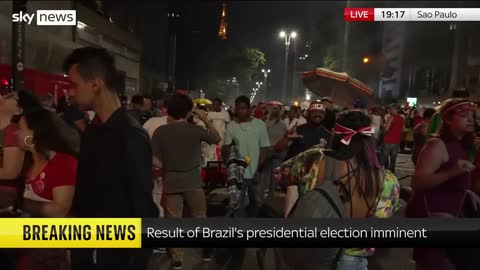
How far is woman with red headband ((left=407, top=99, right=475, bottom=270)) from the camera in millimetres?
3311

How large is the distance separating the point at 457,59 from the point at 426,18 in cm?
5351

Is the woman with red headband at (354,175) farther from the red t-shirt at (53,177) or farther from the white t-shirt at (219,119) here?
the white t-shirt at (219,119)

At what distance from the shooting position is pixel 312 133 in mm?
6887

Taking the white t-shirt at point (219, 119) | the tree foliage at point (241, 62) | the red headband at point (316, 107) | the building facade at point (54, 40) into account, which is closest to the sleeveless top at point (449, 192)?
the red headband at point (316, 107)

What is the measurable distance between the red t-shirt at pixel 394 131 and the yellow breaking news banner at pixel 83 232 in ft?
37.5

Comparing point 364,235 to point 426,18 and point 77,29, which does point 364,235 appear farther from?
point 77,29

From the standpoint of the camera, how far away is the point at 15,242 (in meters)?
1.54

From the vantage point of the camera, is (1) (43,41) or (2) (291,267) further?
(1) (43,41)

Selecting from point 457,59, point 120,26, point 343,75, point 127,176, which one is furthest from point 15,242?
point 457,59

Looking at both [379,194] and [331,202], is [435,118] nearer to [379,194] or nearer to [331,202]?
[379,194]

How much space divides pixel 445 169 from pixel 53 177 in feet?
7.53

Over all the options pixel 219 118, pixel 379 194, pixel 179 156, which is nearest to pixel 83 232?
pixel 379 194

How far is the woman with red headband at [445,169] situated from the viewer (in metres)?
3.31
